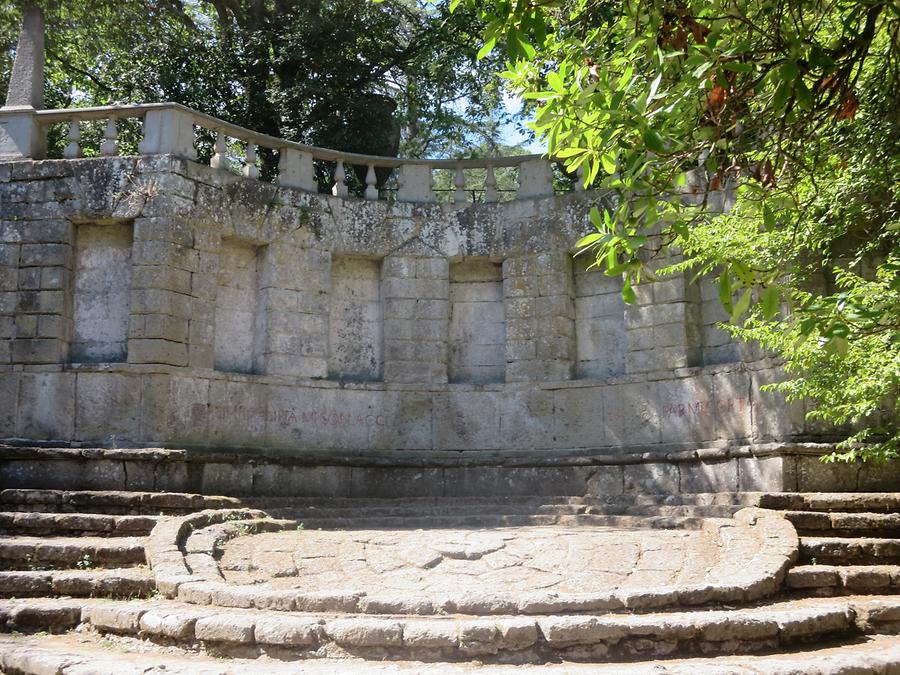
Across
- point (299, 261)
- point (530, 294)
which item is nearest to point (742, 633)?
point (530, 294)

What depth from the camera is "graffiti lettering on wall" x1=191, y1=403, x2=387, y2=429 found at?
10.9m

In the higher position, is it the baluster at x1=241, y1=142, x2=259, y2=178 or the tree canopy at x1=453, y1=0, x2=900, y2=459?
the baluster at x1=241, y1=142, x2=259, y2=178

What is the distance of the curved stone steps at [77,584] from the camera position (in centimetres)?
683

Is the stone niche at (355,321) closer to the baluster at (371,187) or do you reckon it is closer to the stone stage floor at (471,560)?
the baluster at (371,187)

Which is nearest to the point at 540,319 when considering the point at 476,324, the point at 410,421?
the point at 476,324

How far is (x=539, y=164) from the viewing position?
12500mm

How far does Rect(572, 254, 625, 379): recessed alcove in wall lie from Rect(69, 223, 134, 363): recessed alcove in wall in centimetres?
582

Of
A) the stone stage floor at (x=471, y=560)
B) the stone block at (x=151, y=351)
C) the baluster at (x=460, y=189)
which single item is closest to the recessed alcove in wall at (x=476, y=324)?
the baluster at (x=460, y=189)

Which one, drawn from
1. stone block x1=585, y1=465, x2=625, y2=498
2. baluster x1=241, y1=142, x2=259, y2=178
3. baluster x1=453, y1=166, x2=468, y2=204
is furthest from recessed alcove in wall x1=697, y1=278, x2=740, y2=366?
baluster x1=241, y1=142, x2=259, y2=178

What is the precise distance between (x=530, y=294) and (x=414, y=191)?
90.7 inches

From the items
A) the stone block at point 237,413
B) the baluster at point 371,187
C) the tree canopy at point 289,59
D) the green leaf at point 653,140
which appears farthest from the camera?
the tree canopy at point 289,59

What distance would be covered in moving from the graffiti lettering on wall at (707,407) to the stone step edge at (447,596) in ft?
9.34

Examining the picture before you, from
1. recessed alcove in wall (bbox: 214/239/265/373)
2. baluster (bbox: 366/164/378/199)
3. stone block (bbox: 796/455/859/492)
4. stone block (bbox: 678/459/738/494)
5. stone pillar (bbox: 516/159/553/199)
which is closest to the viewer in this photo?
stone block (bbox: 796/455/859/492)

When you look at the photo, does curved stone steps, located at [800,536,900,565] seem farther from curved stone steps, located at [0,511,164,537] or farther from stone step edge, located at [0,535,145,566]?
curved stone steps, located at [0,511,164,537]
